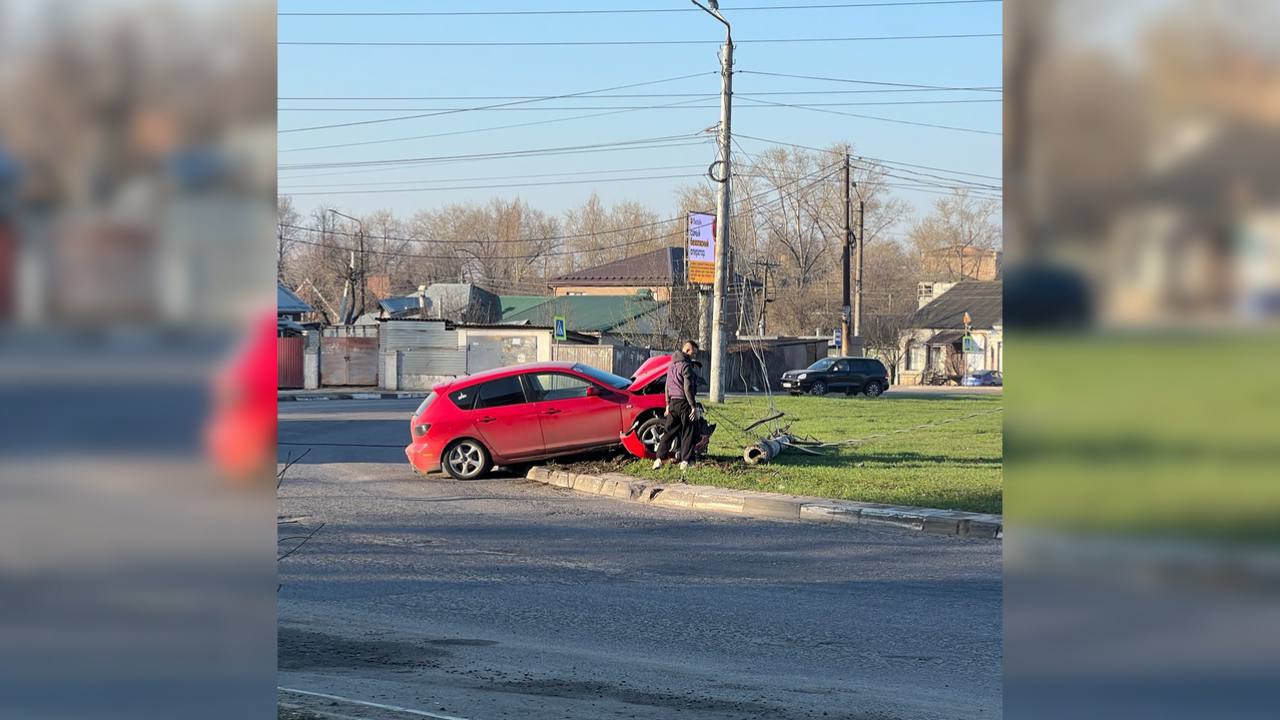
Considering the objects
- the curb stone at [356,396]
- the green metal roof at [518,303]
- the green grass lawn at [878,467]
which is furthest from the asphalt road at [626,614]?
the green metal roof at [518,303]

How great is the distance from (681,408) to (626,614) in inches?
347

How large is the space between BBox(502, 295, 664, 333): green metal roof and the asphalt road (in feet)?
164

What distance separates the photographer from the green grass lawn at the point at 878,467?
15703 mm

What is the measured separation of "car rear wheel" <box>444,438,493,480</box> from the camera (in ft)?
59.7

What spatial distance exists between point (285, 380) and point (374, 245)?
3499cm

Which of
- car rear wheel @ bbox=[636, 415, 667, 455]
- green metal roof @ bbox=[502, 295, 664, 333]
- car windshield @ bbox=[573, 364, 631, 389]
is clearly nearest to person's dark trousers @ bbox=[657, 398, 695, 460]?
car rear wheel @ bbox=[636, 415, 667, 455]

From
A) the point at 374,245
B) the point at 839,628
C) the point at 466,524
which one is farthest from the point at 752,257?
the point at 839,628

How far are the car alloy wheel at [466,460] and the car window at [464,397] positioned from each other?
506 mm
